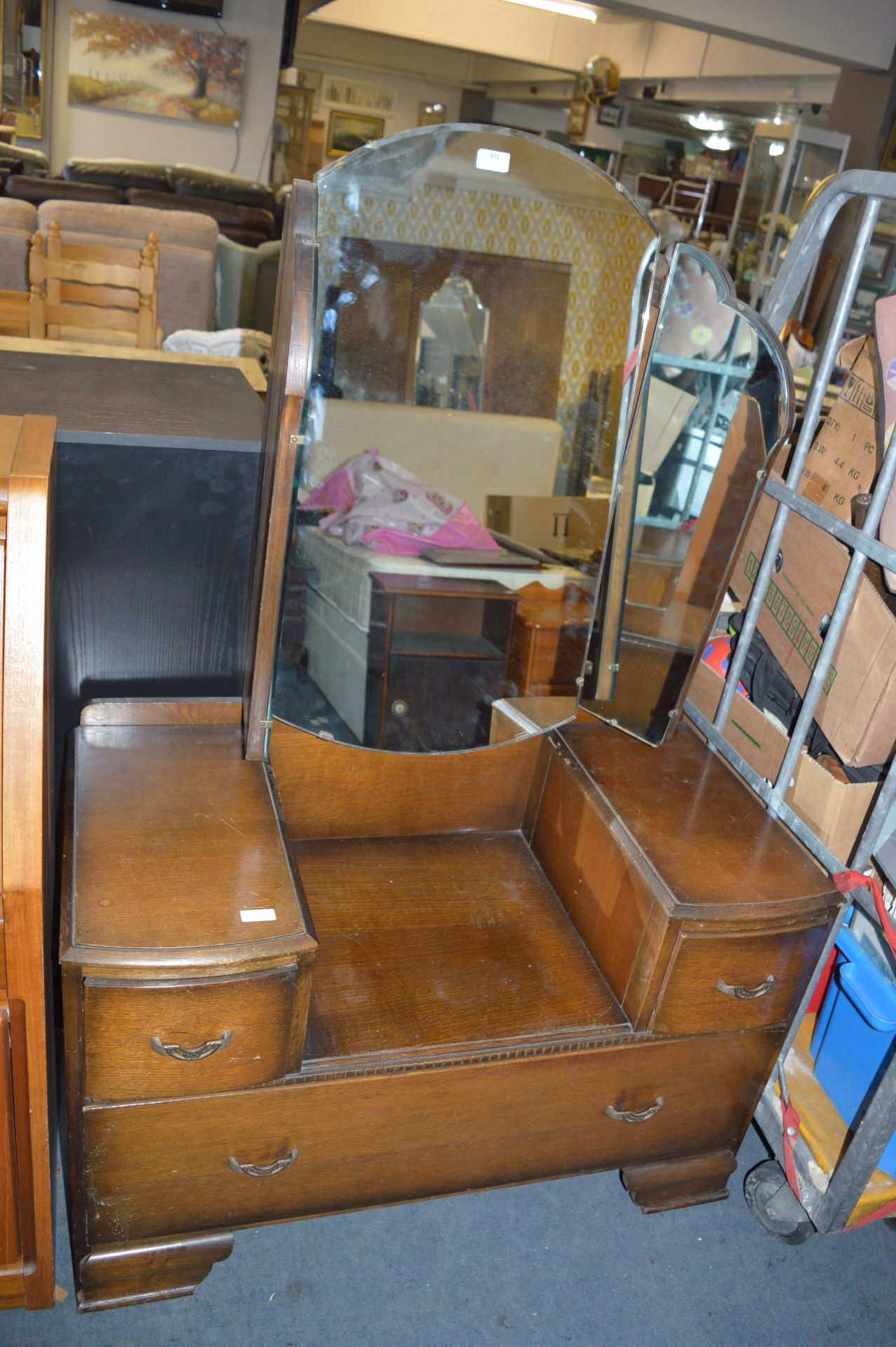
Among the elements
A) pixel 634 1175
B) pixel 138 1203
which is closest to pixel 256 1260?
pixel 138 1203

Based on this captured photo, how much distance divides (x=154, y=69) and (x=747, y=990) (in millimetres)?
7558

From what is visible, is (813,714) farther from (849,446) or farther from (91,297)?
(91,297)

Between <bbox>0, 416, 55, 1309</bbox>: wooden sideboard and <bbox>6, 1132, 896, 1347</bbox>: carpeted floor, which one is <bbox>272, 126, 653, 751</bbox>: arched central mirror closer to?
<bbox>0, 416, 55, 1309</bbox>: wooden sideboard

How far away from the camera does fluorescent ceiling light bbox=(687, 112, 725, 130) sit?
870 cm

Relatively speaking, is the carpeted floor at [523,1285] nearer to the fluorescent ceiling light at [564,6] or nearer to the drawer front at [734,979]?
the drawer front at [734,979]

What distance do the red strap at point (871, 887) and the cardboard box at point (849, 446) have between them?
1.54 feet

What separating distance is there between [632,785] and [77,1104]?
0.83 m

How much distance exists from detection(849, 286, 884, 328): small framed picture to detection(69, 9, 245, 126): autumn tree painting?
14.6 feet

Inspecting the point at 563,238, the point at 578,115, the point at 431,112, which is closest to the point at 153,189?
the point at 578,115

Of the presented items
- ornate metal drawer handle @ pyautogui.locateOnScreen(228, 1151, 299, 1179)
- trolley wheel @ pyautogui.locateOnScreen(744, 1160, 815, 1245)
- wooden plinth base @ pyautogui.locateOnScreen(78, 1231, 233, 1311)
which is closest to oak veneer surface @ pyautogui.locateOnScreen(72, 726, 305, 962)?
ornate metal drawer handle @ pyautogui.locateOnScreen(228, 1151, 299, 1179)

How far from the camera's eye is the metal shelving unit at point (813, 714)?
1.28m

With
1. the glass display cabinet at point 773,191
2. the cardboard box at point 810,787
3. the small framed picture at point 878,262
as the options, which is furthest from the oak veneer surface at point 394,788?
the small framed picture at point 878,262

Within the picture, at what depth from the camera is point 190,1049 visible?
1.10 meters

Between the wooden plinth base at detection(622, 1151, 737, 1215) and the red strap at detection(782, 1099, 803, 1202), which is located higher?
the red strap at detection(782, 1099, 803, 1202)
